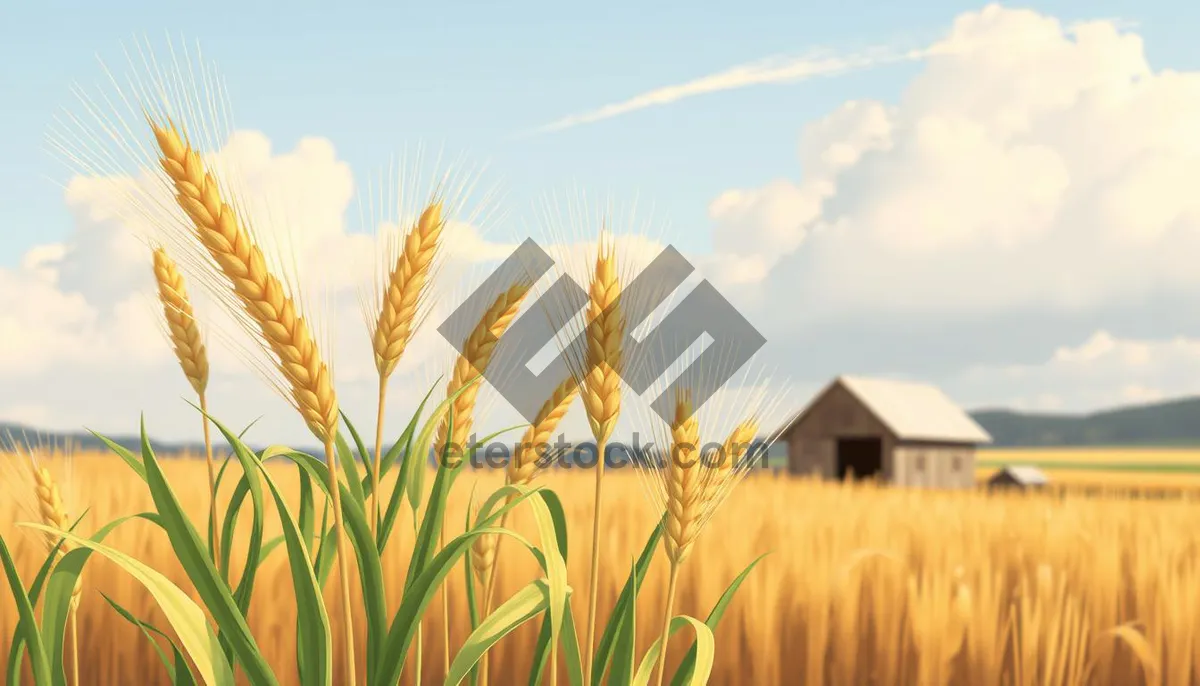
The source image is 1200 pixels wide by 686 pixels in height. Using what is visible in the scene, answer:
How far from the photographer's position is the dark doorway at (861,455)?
2480 cm

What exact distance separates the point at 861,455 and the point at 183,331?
82.5 feet

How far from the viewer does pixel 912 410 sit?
23.6m

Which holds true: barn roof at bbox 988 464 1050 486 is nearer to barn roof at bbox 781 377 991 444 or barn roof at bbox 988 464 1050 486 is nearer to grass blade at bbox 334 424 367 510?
barn roof at bbox 781 377 991 444

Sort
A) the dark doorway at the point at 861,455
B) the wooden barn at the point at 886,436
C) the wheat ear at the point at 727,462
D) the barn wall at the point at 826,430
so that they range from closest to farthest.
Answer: the wheat ear at the point at 727,462
the wooden barn at the point at 886,436
the barn wall at the point at 826,430
the dark doorway at the point at 861,455

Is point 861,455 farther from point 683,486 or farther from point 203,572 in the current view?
point 203,572

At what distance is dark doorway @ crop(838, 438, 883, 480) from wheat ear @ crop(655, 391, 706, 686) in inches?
912

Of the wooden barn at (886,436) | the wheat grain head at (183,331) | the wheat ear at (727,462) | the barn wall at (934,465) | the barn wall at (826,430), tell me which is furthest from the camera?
the barn wall at (826,430)

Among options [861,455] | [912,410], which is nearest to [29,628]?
[912,410]

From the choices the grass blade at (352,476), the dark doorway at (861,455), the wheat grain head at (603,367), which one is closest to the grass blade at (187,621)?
the grass blade at (352,476)

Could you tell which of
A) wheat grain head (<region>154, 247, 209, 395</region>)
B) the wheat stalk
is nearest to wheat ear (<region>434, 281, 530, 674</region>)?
wheat grain head (<region>154, 247, 209, 395</region>)

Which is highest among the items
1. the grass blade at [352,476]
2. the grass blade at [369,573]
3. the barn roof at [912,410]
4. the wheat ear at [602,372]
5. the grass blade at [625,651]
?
the barn roof at [912,410]

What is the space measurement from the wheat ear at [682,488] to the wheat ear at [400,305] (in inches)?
18.9

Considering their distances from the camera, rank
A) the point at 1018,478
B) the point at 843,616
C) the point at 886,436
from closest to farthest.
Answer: the point at 843,616 → the point at 886,436 → the point at 1018,478

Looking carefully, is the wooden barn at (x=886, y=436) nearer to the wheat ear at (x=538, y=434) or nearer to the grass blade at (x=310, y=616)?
the wheat ear at (x=538, y=434)
